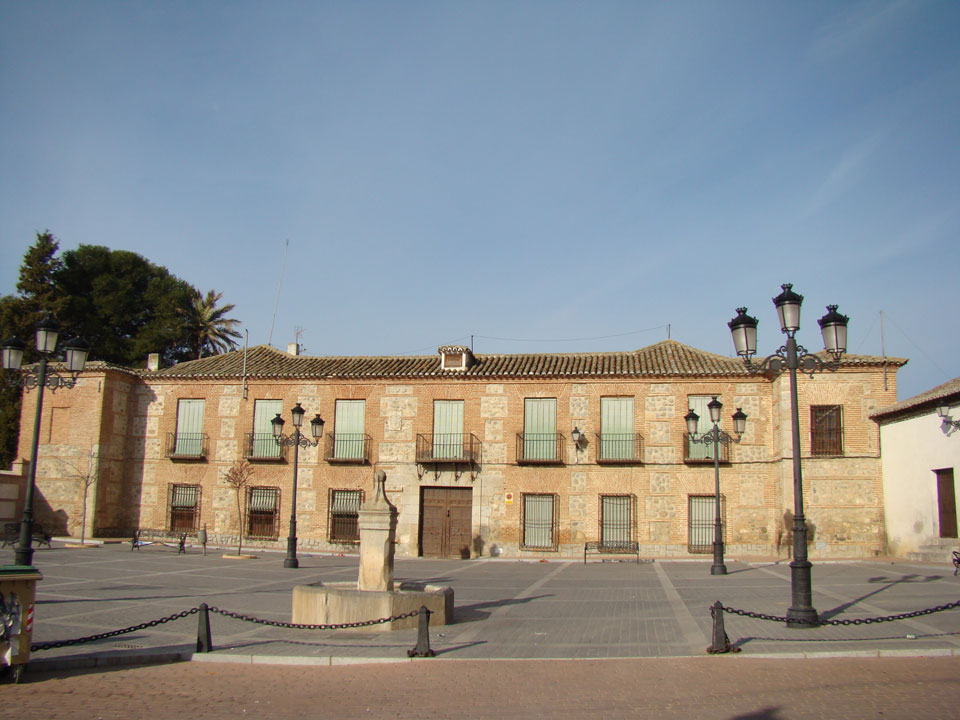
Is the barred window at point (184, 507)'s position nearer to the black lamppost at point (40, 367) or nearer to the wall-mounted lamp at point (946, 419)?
the black lamppost at point (40, 367)

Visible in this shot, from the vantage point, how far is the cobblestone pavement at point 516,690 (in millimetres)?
7504

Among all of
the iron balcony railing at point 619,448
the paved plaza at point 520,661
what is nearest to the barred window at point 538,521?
the iron balcony railing at point 619,448

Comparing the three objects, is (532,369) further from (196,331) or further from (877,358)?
(196,331)

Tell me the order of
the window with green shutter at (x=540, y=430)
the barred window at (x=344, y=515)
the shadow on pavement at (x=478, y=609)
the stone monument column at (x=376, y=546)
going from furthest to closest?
the barred window at (x=344, y=515) → the window with green shutter at (x=540, y=430) → the shadow on pavement at (x=478, y=609) → the stone monument column at (x=376, y=546)

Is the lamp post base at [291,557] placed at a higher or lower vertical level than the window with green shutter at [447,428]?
lower

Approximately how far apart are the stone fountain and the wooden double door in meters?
15.0

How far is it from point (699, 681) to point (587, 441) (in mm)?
19124

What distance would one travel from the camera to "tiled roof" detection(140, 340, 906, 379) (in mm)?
27750

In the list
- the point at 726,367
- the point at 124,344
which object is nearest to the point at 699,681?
the point at 726,367

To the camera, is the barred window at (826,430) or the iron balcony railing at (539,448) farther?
the iron balcony railing at (539,448)

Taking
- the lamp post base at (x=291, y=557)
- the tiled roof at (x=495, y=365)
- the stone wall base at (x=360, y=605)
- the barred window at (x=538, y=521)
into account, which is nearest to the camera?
the stone wall base at (x=360, y=605)

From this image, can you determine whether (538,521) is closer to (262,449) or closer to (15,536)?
(262,449)

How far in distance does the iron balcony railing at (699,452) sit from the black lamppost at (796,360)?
14.0 metres

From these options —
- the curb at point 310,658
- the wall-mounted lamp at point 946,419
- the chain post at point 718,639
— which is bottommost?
the curb at point 310,658
